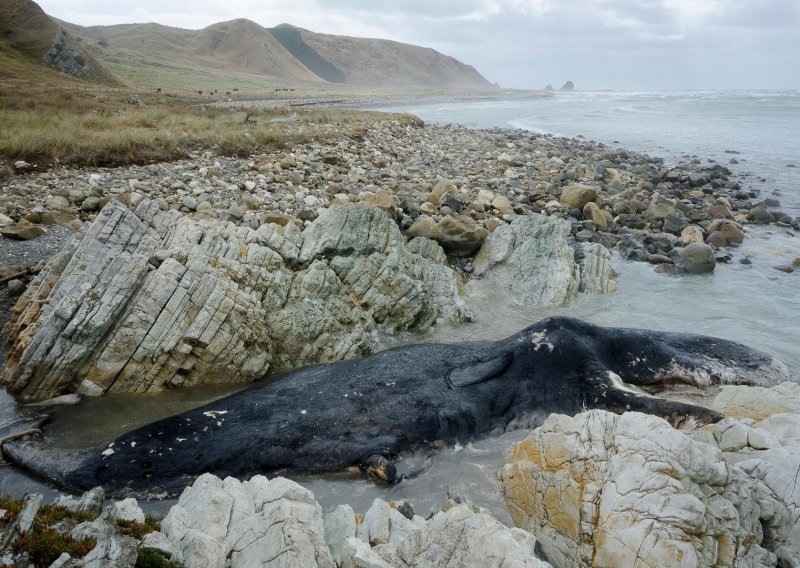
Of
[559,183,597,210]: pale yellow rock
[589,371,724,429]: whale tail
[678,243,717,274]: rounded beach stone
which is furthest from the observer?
[559,183,597,210]: pale yellow rock

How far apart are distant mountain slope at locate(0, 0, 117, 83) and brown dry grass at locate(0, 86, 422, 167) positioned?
3075 cm

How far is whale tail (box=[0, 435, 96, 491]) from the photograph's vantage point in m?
7.64

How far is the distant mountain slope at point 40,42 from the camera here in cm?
5706

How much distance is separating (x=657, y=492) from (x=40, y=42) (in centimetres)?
7443

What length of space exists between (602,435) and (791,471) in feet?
7.31

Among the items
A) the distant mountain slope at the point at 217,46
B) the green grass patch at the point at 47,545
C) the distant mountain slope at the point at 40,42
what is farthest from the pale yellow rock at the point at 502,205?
the distant mountain slope at the point at 217,46

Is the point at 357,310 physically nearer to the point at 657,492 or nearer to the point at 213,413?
the point at 213,413

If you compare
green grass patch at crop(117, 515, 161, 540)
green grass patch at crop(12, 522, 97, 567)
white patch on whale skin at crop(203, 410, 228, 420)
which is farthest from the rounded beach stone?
green grass patch at crop(12, 522, 97, 567)

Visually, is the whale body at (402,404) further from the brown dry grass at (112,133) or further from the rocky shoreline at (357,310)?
the brown dry grass at (112,133)

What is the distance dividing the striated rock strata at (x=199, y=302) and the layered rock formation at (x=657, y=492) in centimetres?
572

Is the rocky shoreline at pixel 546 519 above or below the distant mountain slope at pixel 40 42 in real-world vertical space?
below

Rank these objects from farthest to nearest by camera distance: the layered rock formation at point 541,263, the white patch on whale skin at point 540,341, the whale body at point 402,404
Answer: the layered rock formation at point 541,263 → the white patch on whale skin at point 540,341 → the whale body at point 402,404

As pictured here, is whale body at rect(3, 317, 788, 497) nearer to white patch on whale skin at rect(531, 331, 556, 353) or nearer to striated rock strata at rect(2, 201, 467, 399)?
white patch on whale skin at rect(531, 331, 556, 353)

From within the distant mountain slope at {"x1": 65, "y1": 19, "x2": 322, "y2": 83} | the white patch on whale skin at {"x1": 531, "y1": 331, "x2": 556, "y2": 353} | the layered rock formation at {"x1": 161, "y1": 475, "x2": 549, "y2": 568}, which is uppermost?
the distant mountain slope at {"x1": 65, "y1": 19, "x2": 322, "y2": 83}
